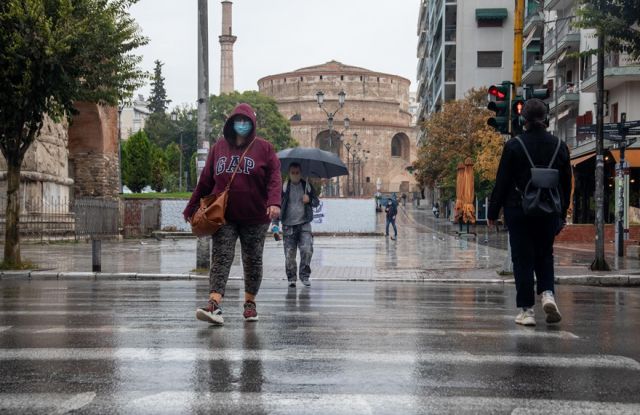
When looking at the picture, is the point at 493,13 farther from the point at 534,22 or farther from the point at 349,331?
the point at 349,331

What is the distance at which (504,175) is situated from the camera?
7176 mm

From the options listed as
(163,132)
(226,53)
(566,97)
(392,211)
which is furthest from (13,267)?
(226,53)

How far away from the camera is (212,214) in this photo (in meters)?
7.20

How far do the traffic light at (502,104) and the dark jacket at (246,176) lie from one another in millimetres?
7592

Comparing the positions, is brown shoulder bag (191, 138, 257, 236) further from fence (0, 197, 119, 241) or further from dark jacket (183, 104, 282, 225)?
fence (0, 197, 119, 241)

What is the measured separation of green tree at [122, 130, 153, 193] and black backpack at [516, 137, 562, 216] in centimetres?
5410

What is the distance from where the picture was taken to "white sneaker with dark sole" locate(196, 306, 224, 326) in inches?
274

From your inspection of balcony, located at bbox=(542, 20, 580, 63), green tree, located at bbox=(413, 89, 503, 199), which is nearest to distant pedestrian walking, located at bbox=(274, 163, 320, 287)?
balcony, located at bbox=(542, 20, 580, 63)

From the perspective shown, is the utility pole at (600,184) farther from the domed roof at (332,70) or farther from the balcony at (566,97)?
the domed roof at (332,70)

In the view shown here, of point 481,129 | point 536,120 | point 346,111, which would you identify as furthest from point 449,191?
point 346,111

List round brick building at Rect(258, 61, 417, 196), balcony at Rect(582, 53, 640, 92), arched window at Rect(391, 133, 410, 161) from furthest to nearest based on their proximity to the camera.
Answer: arched window at Rect(391, 133, 410, 161)
round brick building at Rect(258, 61, 417, 196)
balcony at Rect(582, 53, 640, 92)

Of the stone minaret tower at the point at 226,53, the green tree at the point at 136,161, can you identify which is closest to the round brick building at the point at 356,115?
the stone minaret tower at the point at 226,53

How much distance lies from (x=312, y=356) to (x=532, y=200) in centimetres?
258

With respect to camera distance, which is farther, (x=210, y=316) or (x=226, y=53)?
(x=226, y=53)
